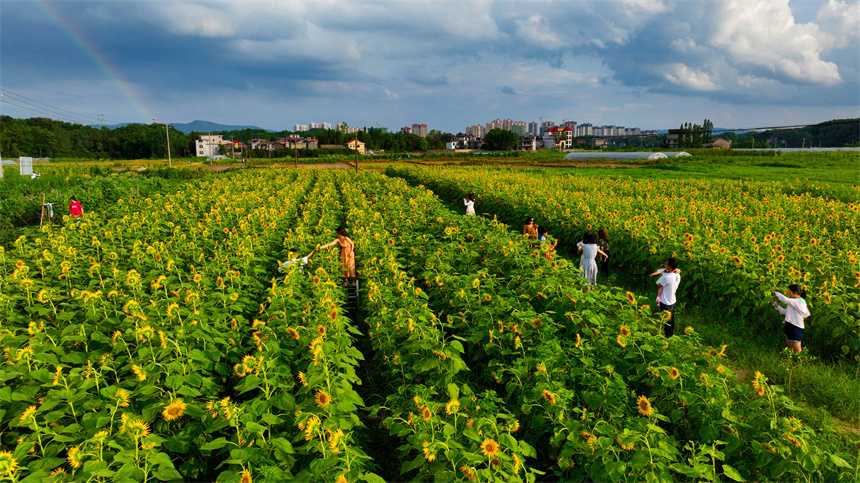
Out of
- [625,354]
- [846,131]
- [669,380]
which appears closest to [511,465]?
[669,380]

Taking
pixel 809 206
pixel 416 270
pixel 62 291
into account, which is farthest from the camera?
pixel 809 206

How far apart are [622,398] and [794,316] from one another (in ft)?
13.6

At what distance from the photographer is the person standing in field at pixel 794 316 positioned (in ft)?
19.9

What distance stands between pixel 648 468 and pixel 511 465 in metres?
1.02

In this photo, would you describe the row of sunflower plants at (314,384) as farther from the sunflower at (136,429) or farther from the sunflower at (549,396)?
the sunflower at (549,396)

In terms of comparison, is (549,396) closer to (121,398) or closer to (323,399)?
(323,399)

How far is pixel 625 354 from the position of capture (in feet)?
15.0

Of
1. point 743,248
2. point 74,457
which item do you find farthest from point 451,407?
point 743,248

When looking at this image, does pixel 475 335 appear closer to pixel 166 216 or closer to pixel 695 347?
pixel 695 347

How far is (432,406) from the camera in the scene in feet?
10.9

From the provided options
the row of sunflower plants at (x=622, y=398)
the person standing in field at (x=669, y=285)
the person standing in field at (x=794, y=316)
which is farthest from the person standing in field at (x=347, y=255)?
the person standing in field at (x=794, y=316)

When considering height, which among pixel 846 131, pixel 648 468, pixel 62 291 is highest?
pixel 846 131

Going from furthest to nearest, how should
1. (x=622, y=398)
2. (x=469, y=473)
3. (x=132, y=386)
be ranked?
(x=622, y=398) → (x=132, y=386) → (x=469, y=473)

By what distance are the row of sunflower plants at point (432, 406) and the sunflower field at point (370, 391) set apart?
2cm
